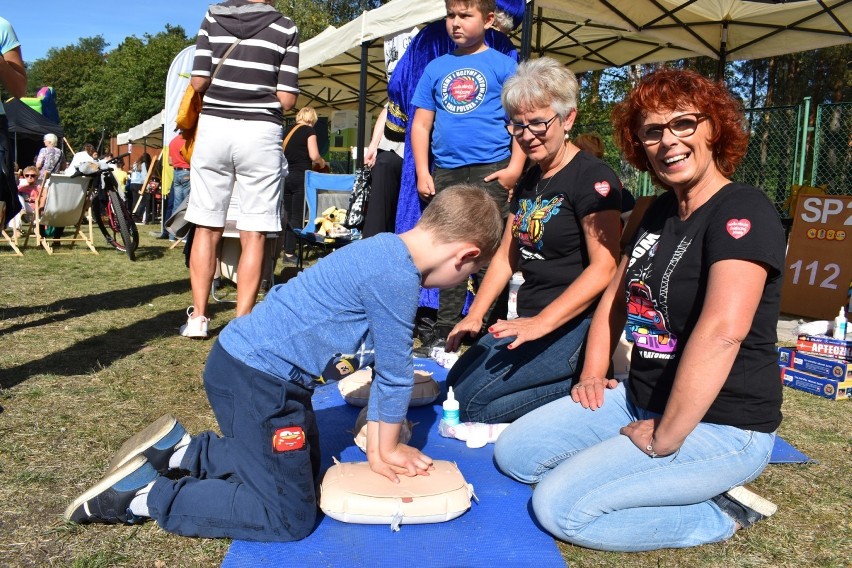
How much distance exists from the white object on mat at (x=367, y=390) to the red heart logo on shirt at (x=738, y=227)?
1.73 m

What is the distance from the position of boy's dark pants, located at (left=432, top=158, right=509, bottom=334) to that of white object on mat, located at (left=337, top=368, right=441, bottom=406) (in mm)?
973

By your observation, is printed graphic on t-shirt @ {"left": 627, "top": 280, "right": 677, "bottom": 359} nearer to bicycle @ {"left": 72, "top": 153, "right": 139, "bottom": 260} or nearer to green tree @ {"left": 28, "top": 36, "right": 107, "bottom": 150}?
bicycle @ {"left": 72, "top": 153, "right": 139, "bottom": 260}

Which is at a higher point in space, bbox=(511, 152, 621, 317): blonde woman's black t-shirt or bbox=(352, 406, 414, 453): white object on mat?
bbox=(511, 152, 621, 317): blonde woman's black t-shirt

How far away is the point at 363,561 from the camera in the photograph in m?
1.98

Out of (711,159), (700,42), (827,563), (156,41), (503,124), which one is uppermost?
(156,41)

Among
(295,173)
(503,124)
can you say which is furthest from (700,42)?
(503,124)

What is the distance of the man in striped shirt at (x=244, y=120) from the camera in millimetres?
4078

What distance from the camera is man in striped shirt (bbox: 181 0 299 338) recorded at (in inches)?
161

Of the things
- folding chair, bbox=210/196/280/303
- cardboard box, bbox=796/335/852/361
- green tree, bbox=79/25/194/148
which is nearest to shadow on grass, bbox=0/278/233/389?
folding chair, bbox=210/196/280/303

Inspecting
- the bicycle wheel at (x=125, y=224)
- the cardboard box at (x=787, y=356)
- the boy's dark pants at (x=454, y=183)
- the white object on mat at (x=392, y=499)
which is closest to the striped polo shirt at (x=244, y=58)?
the boy's dark pants at (x=454, y=183)

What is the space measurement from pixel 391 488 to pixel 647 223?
122 centimetres

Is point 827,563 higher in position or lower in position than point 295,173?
lower

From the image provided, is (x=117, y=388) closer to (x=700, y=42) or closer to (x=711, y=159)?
(x=711, y=159)

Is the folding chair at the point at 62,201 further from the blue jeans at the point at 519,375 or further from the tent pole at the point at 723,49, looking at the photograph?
the tent pole at the point at 723,49
